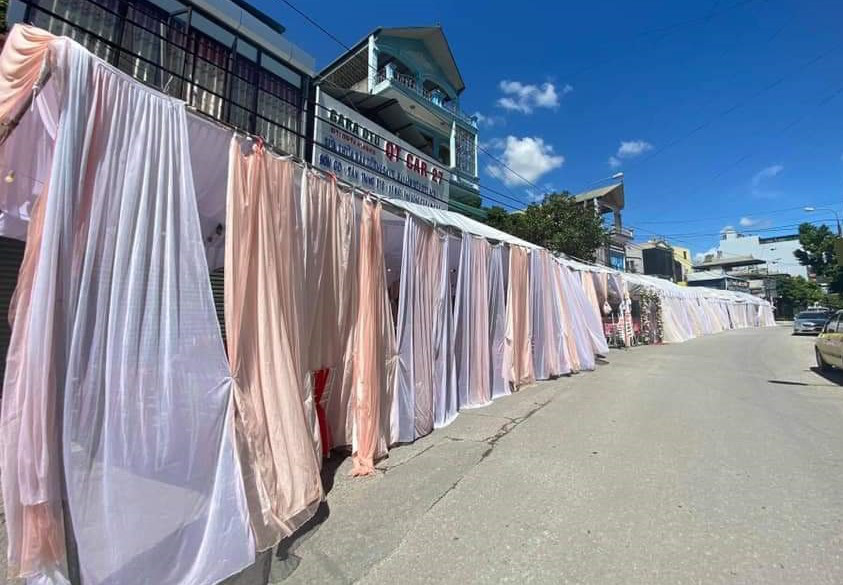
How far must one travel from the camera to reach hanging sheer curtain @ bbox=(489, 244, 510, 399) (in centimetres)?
815

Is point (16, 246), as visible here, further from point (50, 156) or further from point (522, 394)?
point (522, 394)

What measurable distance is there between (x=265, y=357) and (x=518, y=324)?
641 centimetres

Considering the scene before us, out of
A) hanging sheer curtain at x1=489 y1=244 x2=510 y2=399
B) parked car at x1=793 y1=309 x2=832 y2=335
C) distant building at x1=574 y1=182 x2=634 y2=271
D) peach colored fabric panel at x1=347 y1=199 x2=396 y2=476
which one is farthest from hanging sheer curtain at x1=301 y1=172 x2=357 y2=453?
distant building at x1=574 y1=182 x2=634 y2=271

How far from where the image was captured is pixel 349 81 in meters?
23.2

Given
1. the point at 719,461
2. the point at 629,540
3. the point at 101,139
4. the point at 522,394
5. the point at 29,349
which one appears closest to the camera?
the point at 29,349

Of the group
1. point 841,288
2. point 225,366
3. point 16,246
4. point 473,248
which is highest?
point 841,288

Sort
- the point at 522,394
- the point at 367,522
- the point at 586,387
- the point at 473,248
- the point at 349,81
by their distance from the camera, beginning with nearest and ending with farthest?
1. the point at 367,522
2. the point at 473,248
3. the point at 522,394
4. the point at 586,387
5. the point at 349,81

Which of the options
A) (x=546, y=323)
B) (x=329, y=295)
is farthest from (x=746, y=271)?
(x=329, y=295)

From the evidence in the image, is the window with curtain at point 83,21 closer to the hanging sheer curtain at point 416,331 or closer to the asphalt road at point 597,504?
the hanging sheer curtain at point 416,331

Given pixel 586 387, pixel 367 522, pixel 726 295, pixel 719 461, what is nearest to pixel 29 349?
pixel 367 522

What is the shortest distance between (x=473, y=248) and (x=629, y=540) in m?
5.23

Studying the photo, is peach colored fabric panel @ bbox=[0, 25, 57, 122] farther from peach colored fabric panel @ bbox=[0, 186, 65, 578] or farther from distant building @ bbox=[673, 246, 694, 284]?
distant building @ bbox=[673, 246, 694, 284]

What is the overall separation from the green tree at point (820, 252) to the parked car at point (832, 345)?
3425cm

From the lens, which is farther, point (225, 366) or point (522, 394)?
point (522, 394)
